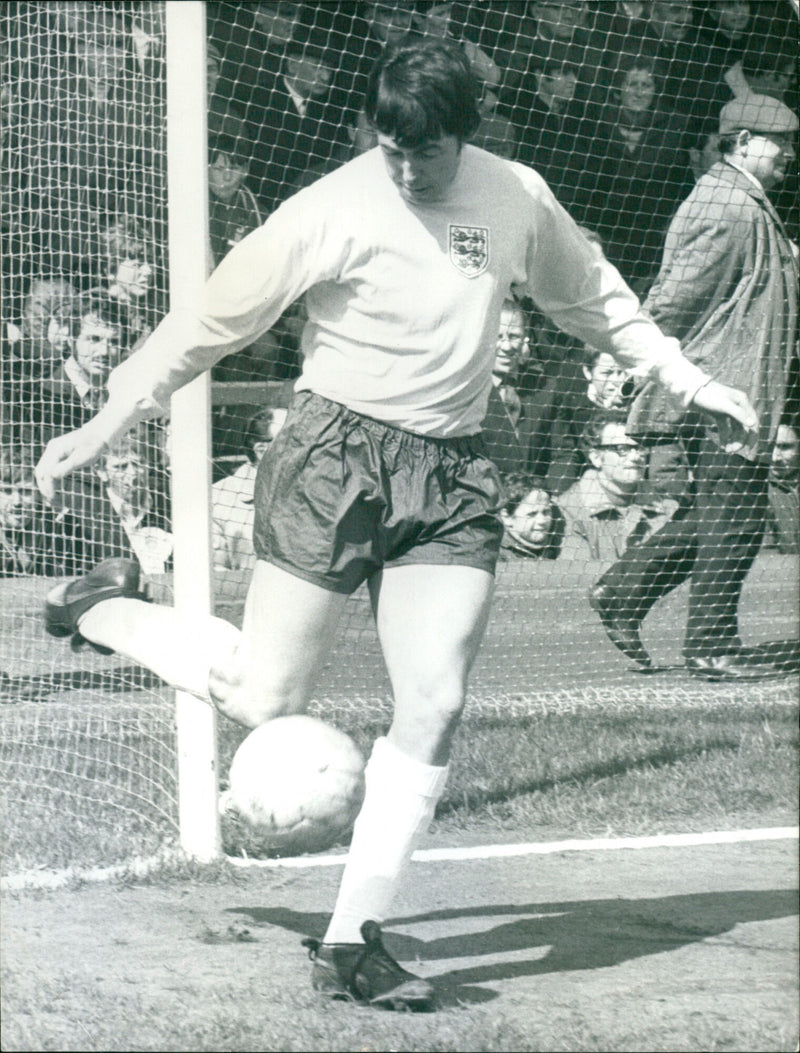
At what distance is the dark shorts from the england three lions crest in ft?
1.32

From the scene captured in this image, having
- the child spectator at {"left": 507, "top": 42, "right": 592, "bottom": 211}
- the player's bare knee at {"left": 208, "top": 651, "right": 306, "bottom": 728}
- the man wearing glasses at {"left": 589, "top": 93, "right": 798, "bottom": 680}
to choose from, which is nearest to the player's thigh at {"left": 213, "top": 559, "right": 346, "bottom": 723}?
the player's bare knee at {"left": 208, "top": 651, "right": 306, "bottom": 728}

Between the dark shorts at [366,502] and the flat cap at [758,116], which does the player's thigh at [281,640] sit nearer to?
the dark shorts at [366,502]

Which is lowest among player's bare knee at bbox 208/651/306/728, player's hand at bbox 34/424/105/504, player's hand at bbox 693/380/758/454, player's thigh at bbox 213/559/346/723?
player's bare knee at bbox 208/651/306/728

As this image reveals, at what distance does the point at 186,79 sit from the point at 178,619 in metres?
1.57

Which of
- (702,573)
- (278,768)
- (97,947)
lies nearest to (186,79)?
(278,768)

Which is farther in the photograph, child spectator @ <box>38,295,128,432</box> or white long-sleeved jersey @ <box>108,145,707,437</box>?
child spectator @ <box>38,295,128,432</box>

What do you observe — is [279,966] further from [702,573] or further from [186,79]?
[702,573]

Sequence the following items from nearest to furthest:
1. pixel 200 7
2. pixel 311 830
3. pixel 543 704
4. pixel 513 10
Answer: pixel 311 830 < pixel 200 7 < pixel 543 704 < pixel 513 10

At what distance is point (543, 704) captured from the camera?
6.53m

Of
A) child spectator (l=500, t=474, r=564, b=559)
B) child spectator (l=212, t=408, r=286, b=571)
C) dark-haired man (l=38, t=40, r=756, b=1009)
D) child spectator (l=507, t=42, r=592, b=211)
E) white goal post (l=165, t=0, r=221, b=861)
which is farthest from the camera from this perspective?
child spectator (l=500, t=474, r=564, b=559)

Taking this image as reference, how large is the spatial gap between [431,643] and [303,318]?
4442 mm

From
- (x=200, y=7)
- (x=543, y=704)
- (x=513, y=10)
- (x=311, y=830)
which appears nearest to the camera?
(x=311, y=830)

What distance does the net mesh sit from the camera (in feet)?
20.4

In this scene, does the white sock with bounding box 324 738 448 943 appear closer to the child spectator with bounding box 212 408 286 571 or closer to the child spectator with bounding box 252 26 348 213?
the child spectator with bounding box 212 408 286 571
